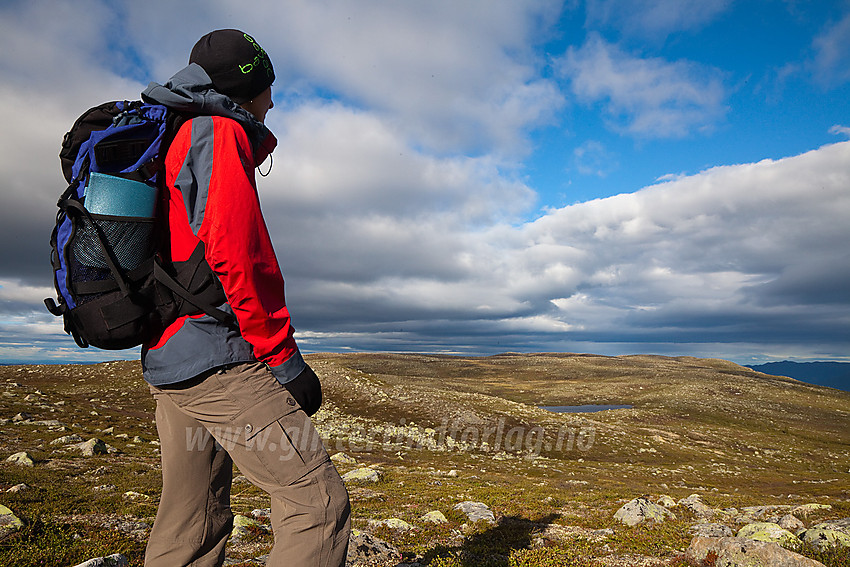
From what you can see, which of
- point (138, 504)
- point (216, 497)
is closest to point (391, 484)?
point (138, 504)

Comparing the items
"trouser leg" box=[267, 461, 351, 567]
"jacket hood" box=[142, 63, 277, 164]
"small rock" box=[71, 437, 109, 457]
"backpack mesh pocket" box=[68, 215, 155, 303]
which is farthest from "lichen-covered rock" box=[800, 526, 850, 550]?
"small rock" box=[71, 437, 109, 457]

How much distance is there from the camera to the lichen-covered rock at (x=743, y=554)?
6.67 m

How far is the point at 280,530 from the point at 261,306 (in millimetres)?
1456

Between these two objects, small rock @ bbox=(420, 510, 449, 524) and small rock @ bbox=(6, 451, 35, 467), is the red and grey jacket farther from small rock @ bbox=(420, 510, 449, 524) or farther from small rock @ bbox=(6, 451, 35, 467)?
small rock @ bbox=(6, 451, 35, 467)

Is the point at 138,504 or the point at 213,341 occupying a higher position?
the point at 213,341

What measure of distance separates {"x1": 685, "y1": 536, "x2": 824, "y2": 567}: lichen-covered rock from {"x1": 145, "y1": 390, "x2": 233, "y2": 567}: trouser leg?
8.02 metres

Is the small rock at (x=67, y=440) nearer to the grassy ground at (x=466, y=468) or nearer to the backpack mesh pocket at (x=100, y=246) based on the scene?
the grassy ground at (x=466, y=468)

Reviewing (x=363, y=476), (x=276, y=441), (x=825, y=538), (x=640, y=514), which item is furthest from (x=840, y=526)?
(x=363, y=476)

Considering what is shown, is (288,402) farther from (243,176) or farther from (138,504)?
(138,504)

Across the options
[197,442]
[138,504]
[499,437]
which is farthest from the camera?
[499,437]

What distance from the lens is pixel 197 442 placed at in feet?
11.1

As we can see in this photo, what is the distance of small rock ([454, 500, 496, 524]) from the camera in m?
11.6

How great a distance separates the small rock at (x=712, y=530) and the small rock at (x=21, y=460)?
21736 mm

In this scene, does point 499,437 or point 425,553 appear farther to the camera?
point 499,437
